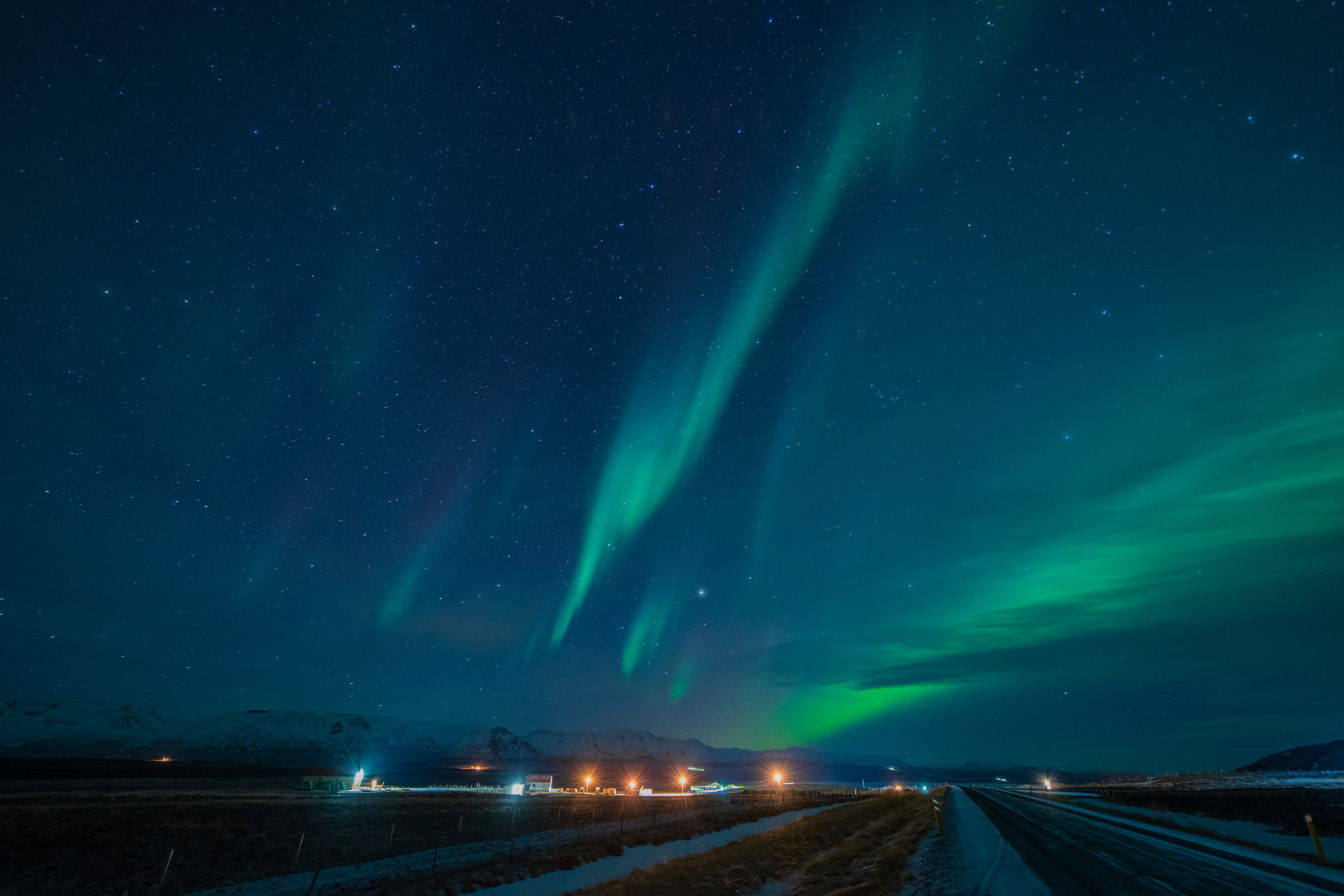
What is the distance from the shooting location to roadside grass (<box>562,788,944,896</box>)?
19469 millimetres

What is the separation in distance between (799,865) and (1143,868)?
40.8 ft

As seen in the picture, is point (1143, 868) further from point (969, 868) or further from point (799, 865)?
point (799, 865)

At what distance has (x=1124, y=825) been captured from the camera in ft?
112

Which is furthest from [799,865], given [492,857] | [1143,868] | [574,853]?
[492,857]

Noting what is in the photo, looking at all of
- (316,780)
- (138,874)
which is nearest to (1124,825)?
(138,874)

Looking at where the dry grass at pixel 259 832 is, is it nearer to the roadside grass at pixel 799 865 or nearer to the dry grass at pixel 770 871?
the dry grass at pixel 770 871

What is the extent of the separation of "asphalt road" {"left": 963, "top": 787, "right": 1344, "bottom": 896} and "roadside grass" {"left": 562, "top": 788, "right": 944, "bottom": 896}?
5.04 m

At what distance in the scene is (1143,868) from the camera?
18.7m

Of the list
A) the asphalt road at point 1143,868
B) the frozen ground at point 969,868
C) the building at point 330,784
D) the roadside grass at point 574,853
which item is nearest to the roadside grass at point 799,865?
the frozen ground at point 969,868

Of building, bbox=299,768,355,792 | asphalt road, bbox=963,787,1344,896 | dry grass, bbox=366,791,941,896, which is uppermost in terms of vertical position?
building, bbox=299,768,355,792

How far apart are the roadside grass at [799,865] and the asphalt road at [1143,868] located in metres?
5.04

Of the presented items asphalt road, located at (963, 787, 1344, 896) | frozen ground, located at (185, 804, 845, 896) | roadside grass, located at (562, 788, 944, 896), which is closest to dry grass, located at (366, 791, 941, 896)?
roadside grass, located at (562, 788, 944, 896)

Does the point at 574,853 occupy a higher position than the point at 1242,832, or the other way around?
the point at 574,853

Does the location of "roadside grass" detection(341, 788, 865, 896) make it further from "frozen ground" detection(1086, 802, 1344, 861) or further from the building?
the building
